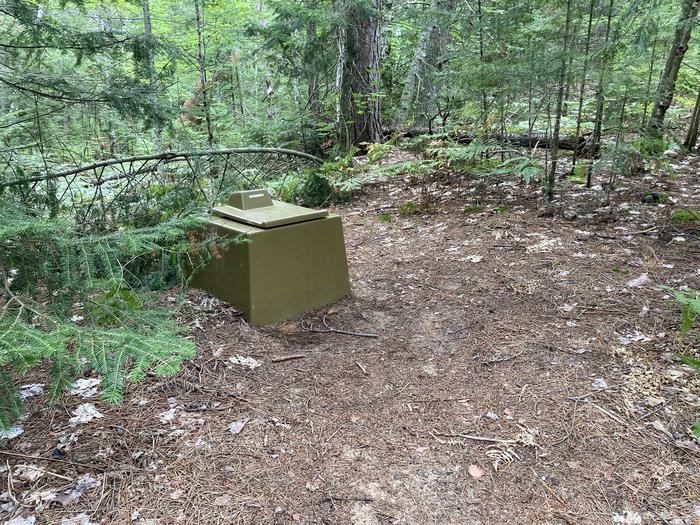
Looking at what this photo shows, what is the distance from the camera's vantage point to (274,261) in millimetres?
3430

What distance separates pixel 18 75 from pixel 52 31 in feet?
1.35

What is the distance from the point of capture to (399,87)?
1009cm

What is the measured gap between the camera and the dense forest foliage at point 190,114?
1959 mm

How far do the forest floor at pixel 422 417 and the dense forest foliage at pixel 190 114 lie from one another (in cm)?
51

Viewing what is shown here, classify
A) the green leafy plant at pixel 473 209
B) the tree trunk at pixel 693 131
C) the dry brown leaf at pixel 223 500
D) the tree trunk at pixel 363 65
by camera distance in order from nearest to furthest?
1. the dry brown leaf at pixel 223 500
2. the green leafy plant at pixel 473 209
3. the tree trunk at pixel 693 131
4. the tree trunk at pixel 363 65

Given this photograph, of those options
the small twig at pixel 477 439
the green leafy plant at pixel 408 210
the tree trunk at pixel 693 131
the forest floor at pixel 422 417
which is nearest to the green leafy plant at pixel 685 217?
the forest floor at pixel 422 417

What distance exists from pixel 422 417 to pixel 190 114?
5820 millimetres

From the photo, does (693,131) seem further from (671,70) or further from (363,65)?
(363,65)

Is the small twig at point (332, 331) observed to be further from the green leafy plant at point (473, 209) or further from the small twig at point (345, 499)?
the green leafy plant at point (473, 209)

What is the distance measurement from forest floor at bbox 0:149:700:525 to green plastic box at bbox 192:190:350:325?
15 centimetres

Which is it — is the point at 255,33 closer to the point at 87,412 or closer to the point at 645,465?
the point at 87,412

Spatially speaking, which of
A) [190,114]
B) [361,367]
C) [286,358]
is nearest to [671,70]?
[361,367]

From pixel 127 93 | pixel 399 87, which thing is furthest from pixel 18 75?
pixel 399 87

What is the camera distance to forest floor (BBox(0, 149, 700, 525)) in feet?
6.27
